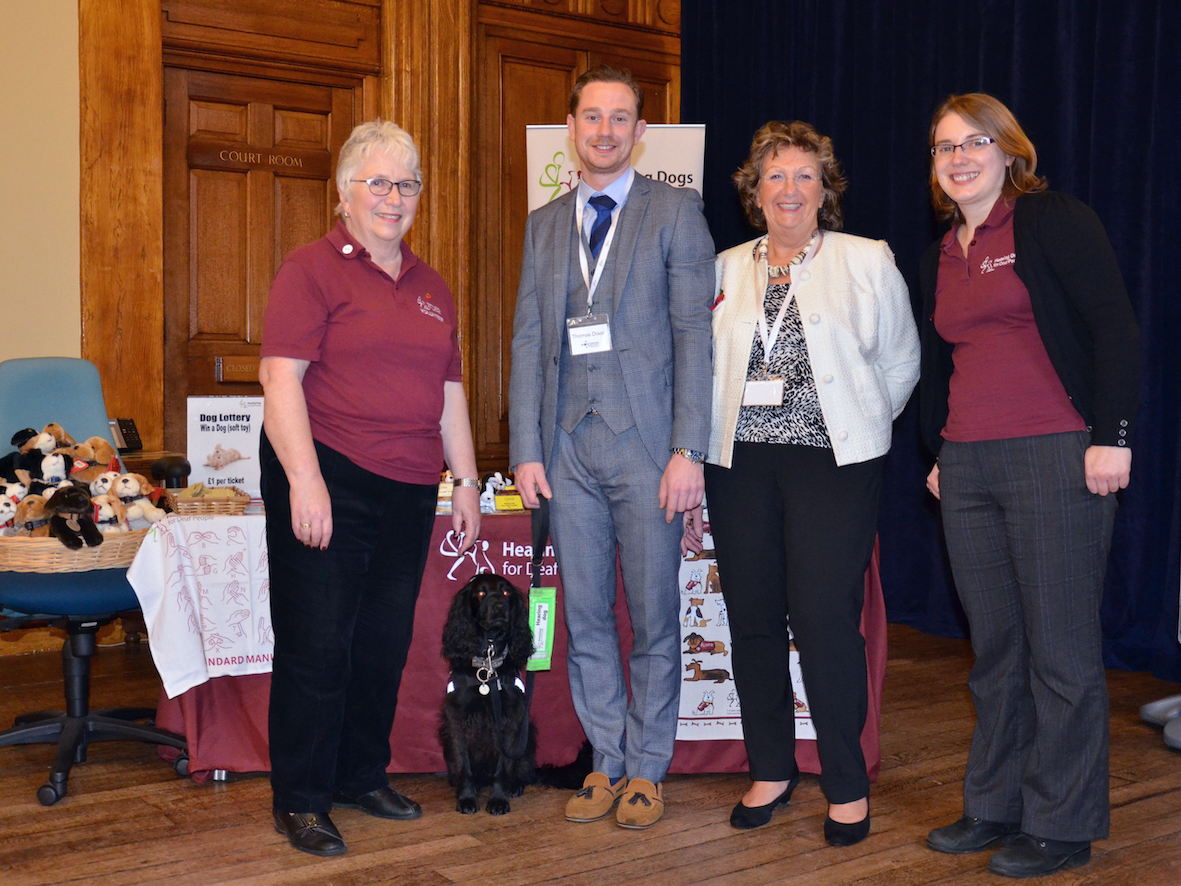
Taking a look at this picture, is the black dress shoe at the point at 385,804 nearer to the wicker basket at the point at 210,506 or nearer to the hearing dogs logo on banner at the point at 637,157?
the wicker basket at the point at 210,506

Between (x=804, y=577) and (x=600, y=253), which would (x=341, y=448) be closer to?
(x=600, y=253)

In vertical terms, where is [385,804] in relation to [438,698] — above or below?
below

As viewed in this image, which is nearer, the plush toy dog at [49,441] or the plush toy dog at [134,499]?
the plush toy dog at [134,499]

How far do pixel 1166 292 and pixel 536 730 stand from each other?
9.06 feet

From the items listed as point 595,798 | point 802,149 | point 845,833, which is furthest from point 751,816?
point 802,149

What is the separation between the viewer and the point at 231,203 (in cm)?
484

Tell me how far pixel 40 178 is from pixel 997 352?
12.8ft

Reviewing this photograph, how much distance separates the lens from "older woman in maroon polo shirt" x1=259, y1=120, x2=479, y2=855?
83.3 inches

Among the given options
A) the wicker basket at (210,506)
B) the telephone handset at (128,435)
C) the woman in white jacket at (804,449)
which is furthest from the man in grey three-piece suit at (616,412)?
the telephone handset at (128,435)

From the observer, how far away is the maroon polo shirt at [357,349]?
212 cm

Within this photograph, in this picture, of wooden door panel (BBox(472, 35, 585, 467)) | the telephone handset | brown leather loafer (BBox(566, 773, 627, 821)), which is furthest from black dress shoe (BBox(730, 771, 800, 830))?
wooden door panel (BBox(472, 35, 585, 467))

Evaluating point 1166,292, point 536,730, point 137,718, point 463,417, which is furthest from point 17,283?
point 1166,292

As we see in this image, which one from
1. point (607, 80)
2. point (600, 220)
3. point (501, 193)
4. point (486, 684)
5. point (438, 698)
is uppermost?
point (501, 193)

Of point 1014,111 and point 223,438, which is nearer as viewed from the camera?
point 223,438
